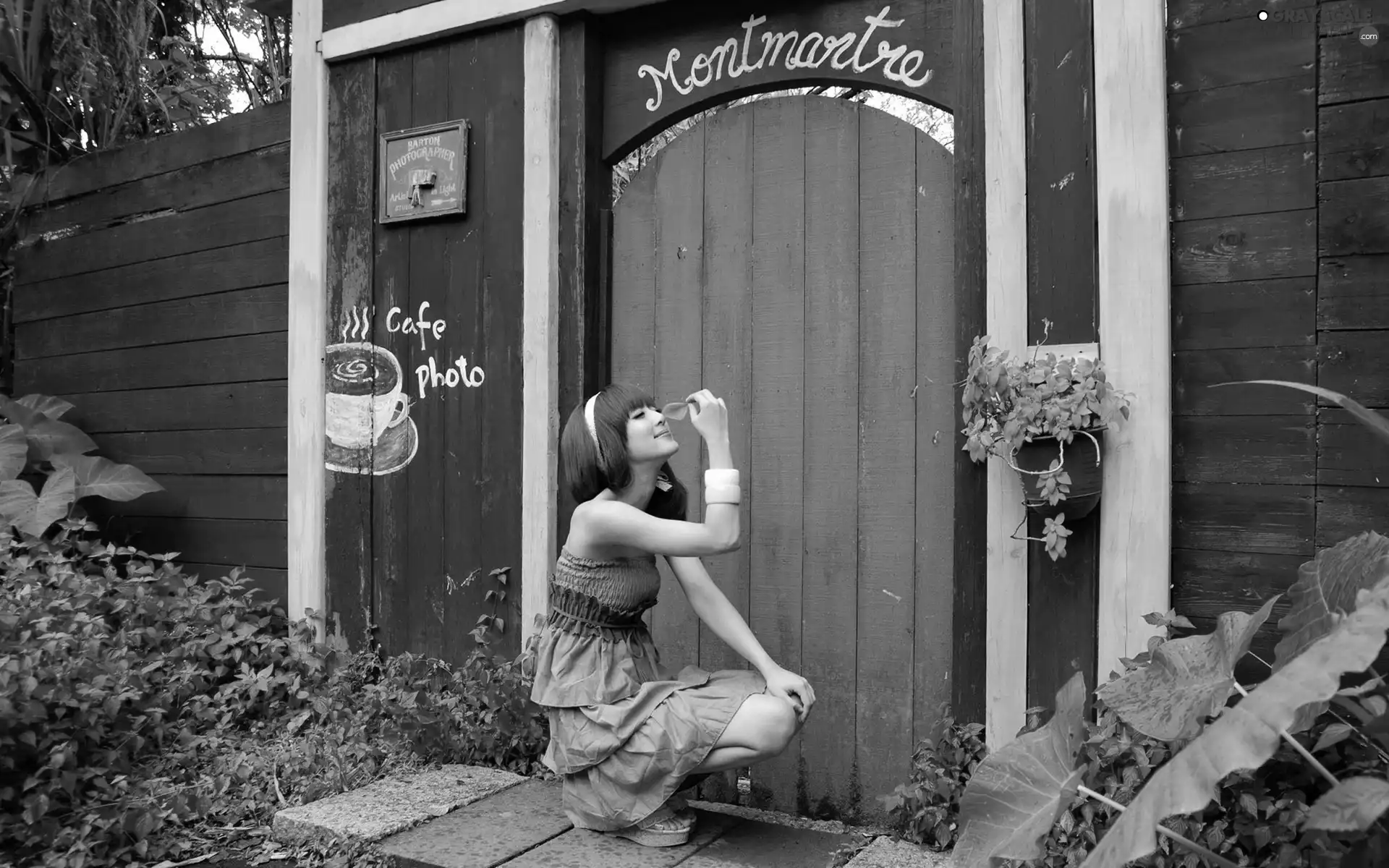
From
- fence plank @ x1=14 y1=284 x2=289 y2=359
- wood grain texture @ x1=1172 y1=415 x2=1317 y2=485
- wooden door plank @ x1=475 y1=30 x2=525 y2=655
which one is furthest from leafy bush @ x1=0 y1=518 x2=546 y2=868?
wood grain texture @ x1=1172 y1=415 x2=1317 y2=485

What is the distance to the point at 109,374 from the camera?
505 cm

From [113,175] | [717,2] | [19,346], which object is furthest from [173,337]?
[717,2]

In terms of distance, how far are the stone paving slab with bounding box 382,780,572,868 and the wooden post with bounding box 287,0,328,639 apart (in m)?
1.57

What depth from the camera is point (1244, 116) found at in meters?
2.59

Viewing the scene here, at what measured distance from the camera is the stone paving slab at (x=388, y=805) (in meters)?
2.84

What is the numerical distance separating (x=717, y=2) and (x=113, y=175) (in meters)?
3.31

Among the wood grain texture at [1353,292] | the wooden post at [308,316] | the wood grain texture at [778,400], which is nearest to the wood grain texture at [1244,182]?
the wood grain texture at [1353,292]

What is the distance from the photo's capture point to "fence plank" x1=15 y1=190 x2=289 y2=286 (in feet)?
14.6

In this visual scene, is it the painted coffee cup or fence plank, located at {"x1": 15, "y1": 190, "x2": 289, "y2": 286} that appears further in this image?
fence plank, located at {"x1": 15, "y1": 190, "x2": 289, "y2": 286}

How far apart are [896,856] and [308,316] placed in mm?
3063

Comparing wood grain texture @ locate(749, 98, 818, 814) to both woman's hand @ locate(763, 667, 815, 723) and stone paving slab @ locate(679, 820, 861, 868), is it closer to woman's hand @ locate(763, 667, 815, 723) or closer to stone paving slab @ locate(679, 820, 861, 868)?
stone paving slab @ locate(679, 820, 861, 868)

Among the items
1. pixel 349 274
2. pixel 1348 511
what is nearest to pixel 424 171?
pixel 349 274

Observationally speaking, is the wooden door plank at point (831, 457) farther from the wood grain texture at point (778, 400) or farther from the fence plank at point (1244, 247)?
the fence plank at point (1244, 247)

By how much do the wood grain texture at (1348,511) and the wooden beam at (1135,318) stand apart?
1.10ft
